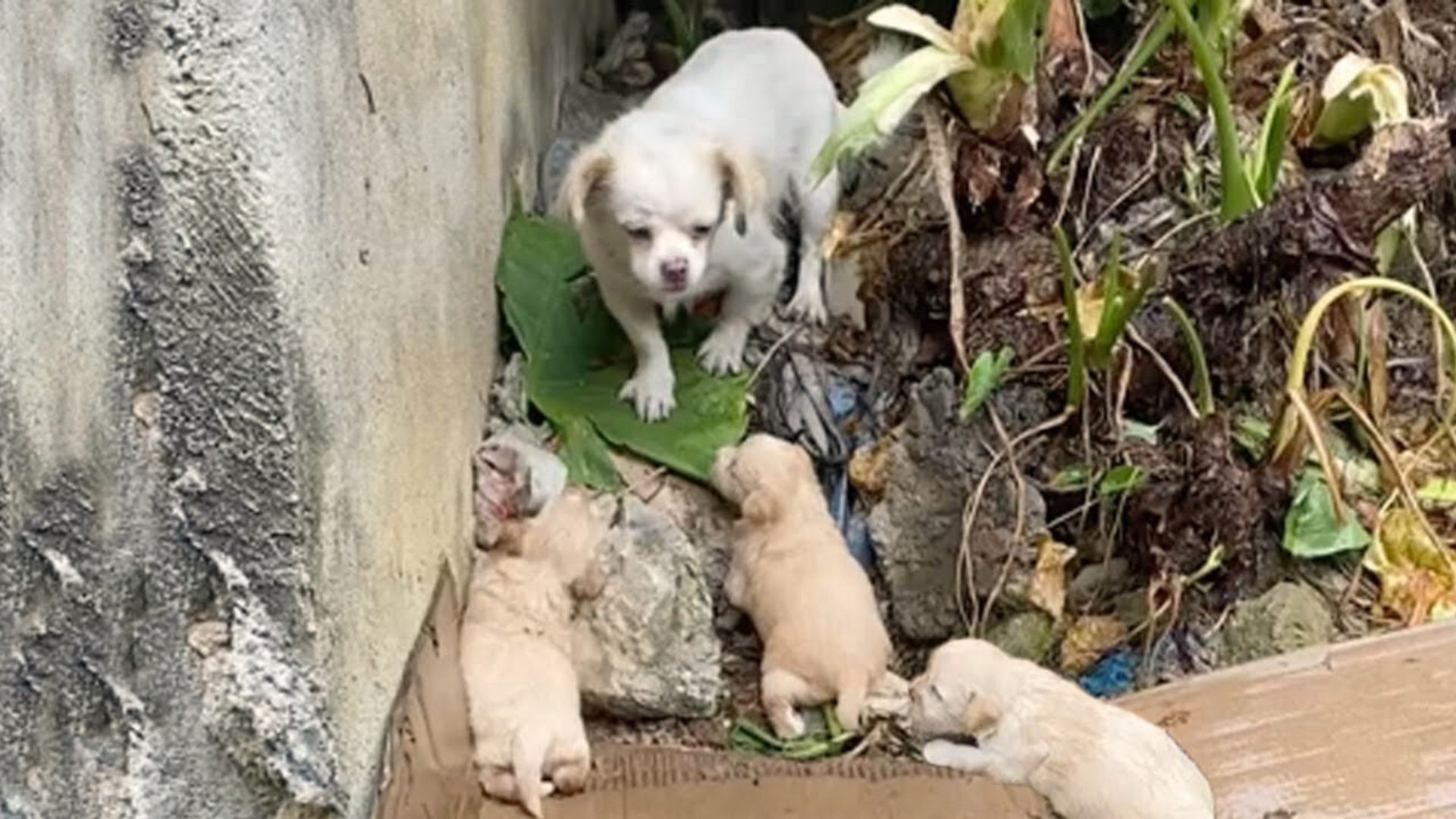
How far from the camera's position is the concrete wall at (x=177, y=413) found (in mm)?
1363

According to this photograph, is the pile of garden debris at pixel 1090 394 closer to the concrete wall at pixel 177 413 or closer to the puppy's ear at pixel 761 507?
the puppy's ear at pixel 761 507

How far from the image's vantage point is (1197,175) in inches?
106

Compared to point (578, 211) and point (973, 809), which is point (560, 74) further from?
point (973, 809)

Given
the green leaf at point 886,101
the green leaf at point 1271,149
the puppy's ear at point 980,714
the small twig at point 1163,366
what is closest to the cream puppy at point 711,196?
the green leaf at point 886,101

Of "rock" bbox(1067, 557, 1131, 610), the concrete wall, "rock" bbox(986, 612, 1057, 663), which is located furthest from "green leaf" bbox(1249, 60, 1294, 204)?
the concrete wall

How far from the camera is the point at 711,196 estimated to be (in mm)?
2500

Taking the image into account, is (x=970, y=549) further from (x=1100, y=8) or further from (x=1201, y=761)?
(x=1100, y=8)

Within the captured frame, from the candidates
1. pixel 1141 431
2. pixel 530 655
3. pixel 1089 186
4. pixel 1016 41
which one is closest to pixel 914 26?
pixel 1016 41

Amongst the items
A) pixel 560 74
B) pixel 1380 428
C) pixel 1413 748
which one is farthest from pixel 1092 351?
pixel 560 74

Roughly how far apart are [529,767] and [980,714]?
0.44m

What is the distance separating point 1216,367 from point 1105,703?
58 centimetres

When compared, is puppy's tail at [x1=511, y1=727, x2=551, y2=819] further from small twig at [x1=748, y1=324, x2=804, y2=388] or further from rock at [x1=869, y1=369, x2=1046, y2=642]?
small twig at [x1=748, y1=324, x2=804, y2=388]

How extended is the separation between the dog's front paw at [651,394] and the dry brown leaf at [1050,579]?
1.73ft

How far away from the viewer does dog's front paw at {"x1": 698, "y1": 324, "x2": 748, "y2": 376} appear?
2750 mm
